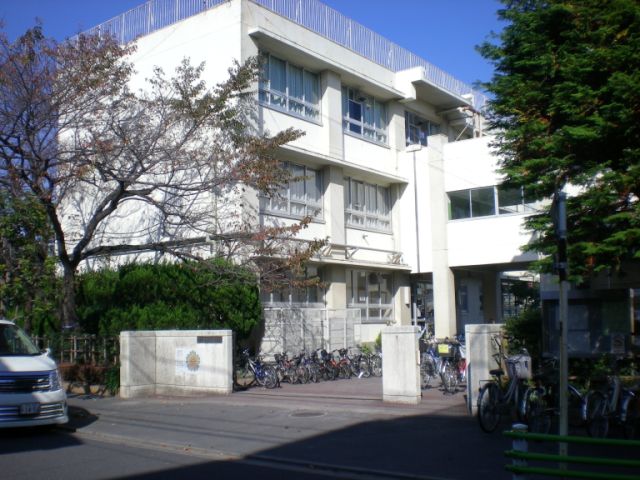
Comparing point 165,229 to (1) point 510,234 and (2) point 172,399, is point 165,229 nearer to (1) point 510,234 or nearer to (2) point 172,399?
(2) point 172,399

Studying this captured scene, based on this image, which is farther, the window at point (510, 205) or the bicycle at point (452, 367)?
the window at point (510, 205)

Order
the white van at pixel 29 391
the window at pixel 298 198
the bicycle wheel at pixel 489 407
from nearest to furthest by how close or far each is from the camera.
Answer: the bicycle wheel at pixel 489 407
the white van at pixel 29 391
the window at pixel 298 198

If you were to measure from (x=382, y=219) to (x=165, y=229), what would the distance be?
9859mm

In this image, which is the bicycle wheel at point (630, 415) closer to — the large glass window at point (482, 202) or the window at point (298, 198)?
the window at point (298, 198)

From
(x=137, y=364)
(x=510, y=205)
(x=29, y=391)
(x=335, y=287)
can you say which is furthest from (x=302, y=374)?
(x=510, y=205)

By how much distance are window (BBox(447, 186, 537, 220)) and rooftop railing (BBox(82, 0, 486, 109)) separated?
3628mm

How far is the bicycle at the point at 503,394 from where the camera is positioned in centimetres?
1137

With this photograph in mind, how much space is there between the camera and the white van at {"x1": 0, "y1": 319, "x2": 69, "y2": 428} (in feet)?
38.0

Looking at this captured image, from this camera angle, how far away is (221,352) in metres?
16.7

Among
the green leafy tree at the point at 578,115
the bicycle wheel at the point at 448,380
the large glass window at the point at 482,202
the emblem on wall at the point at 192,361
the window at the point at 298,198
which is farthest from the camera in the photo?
the large glass window at the point at 482,202

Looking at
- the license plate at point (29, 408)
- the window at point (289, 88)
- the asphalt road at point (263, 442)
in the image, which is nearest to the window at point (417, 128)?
the window at point (289, 88)

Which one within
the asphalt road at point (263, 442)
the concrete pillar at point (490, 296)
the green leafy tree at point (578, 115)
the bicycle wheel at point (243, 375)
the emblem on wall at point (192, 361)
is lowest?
the asphalt road at point (263, 442)

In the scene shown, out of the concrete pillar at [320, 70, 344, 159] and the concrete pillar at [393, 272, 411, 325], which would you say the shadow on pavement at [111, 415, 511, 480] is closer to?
the concrete pillar at [320, 70, 344, 159]

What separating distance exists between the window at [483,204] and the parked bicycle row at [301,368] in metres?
7.74
